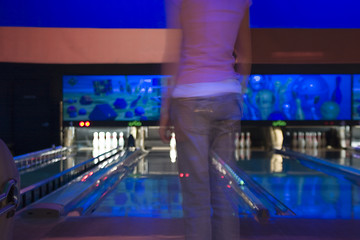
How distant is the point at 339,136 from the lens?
8.10 meters

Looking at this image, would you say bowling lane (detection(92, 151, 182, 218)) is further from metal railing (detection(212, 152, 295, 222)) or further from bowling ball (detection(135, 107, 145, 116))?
bowling ball (detection(135, 107, 145, 116))

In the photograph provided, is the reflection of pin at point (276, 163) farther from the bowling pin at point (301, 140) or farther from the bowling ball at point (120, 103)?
the bowling ball at point (120, 103)

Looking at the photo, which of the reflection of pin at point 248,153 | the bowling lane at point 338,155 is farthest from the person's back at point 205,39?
the reflection of pin at point 248,153

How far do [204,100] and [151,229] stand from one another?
3.38 feet

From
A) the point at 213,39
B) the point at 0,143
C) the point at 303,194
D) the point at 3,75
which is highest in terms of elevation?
the point at 3,75

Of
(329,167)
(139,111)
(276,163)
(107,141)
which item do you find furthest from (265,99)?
(107,141)

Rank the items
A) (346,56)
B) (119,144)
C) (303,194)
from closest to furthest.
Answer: (303,194) < (346,56) < (119,144)

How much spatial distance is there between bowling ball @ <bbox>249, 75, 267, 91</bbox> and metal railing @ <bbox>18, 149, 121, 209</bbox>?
2.55m

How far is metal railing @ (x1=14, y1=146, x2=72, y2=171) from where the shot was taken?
515cm

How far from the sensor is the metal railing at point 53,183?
354 centimetres

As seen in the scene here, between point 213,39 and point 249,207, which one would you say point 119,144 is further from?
point 213,39

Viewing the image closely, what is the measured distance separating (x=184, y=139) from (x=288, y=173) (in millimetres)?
4088

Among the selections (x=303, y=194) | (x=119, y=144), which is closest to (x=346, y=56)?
(x=303, y=194)

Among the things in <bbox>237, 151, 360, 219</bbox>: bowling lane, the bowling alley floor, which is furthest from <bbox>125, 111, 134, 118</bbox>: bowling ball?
the bowling alley floor
